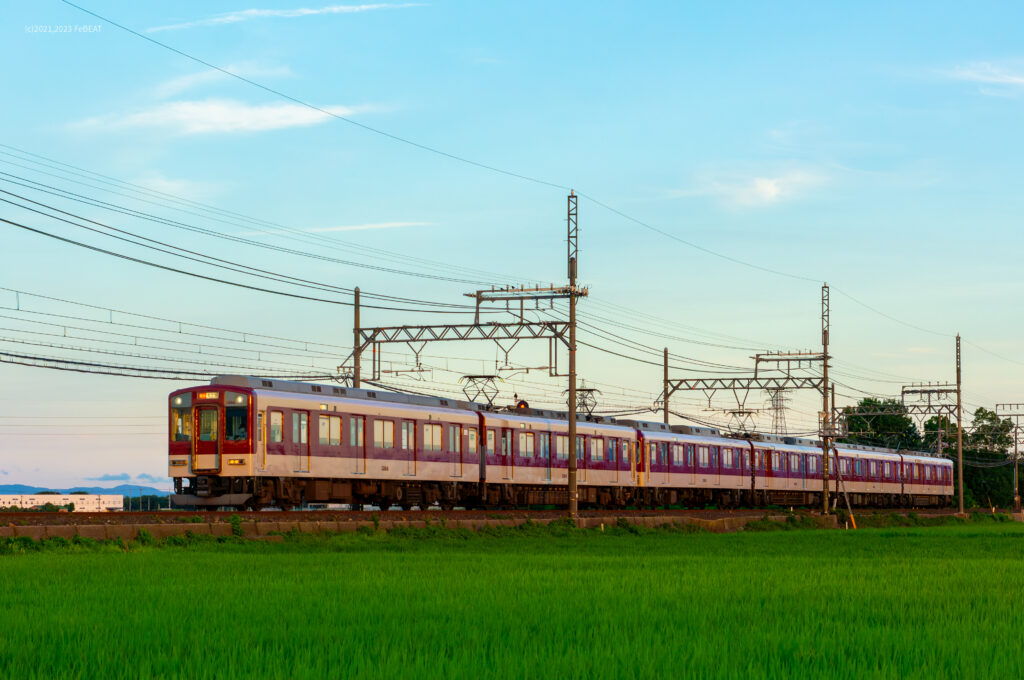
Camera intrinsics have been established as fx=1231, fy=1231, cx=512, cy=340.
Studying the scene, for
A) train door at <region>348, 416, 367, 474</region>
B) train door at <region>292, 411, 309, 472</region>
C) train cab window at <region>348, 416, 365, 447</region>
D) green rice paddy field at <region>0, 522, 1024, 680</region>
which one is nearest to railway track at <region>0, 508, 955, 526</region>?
train door at <region>292, 411, 309, 472</region>

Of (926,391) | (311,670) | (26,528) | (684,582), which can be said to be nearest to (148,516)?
(26,528)

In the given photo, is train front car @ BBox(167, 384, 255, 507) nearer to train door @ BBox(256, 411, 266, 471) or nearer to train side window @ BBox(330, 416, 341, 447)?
train door @ BBox(256, 411, 266, 471)

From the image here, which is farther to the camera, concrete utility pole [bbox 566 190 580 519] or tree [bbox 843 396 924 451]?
tree [bbox 843 396 924 451]

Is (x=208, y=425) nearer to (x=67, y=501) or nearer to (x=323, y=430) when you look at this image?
(x=323, y=430)

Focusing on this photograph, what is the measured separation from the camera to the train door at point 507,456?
4450cm

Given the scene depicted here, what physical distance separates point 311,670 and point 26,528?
17.5 m

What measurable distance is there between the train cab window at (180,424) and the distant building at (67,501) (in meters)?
25.1

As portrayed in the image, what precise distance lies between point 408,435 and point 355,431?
110 inches

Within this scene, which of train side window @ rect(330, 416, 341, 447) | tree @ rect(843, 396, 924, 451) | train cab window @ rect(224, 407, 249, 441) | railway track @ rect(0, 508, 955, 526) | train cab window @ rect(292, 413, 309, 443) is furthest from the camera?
tree @ rect(843, 396, 924, 451)

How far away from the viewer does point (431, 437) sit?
133 feet

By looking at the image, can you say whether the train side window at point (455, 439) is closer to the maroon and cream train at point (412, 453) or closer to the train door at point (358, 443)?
the maroon and cream train at point (412, 453)

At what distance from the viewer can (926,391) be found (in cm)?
7850

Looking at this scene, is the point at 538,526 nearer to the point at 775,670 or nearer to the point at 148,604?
the point at 148,604

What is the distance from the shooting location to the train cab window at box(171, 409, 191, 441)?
35062 millimetres
